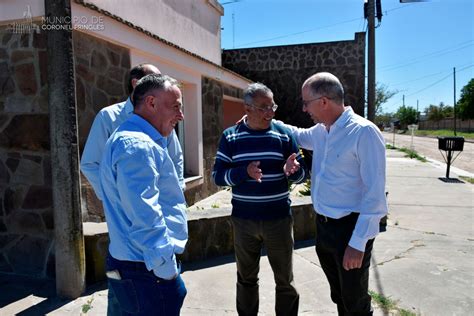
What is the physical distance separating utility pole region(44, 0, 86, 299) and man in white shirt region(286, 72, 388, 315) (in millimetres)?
2046

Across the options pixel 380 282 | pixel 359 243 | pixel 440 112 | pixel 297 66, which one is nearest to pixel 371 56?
pixel 380 282

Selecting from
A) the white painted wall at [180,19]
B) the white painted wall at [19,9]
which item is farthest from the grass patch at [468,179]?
the white painted wall at [19,9]

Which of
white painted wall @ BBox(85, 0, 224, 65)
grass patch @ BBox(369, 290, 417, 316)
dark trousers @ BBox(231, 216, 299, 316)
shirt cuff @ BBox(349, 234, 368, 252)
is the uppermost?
white painted wall @ BBox(85, 0, 224, 65)

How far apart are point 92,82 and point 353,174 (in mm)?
3067

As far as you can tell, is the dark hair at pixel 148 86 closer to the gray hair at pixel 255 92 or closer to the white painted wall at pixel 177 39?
the gray hair at pixel 255 92

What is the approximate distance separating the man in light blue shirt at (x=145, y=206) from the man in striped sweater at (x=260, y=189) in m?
0.87

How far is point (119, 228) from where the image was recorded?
67.0 inches

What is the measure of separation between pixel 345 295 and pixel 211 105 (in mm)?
5731

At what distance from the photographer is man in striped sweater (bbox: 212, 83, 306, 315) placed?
2.63 m

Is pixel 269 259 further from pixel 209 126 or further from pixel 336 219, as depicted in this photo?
pixel 209 126

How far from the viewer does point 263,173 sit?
2.67 meters

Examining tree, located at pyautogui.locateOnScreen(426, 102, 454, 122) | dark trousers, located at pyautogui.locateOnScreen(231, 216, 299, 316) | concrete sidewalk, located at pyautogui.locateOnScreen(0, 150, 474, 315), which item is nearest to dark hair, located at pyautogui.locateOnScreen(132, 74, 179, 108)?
dark trousers, located at pyautogui.locateOnScreen(231, 216, 299, 316)

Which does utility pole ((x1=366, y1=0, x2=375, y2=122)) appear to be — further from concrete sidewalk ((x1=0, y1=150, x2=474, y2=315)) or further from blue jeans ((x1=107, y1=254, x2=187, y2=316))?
blue jeans ((x1=107, y1=254, x2=187, y2=316))

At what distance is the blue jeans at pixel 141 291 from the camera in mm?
1685
